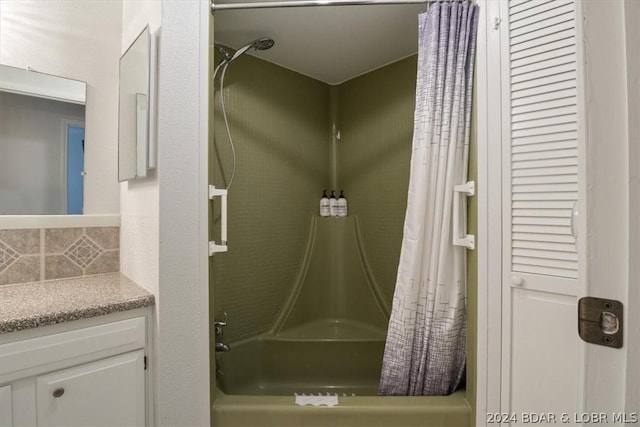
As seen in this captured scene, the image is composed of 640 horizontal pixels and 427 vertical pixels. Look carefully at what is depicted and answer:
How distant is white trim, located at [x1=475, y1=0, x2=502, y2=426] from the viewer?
3.71 ft

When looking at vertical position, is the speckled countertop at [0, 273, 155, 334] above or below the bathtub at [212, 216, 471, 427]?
above

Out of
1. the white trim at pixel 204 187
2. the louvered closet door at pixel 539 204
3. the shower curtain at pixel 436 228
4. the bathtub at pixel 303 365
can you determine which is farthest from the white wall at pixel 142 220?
the louvered closet door at pixel 539 204

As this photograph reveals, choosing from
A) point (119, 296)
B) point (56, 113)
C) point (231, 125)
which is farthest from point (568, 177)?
point (56, 113)

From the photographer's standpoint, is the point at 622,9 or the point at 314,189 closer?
the point at 622,9

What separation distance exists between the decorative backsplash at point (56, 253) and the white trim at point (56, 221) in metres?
0.02

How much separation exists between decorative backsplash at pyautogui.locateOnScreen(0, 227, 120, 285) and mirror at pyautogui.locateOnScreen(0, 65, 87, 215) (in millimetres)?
105

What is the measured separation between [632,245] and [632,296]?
0.20 feet

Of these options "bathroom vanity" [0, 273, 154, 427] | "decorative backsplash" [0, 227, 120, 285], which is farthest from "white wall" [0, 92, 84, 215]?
"bathroom vanity" [0, 273, 154, 427]

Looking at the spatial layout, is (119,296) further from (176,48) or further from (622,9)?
(622,9)

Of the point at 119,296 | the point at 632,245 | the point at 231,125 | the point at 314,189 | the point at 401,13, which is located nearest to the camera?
the point at 632,245

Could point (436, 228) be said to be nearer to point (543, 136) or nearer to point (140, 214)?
point (543, 136)

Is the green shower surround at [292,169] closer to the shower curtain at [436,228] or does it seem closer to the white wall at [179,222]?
the white wall at [179,222]

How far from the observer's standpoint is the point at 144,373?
1.13m

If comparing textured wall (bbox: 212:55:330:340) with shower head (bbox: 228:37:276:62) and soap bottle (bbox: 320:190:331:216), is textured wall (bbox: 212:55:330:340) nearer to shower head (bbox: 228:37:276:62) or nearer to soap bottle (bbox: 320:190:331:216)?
soap bottle (bbox: 320:190:331:216)
